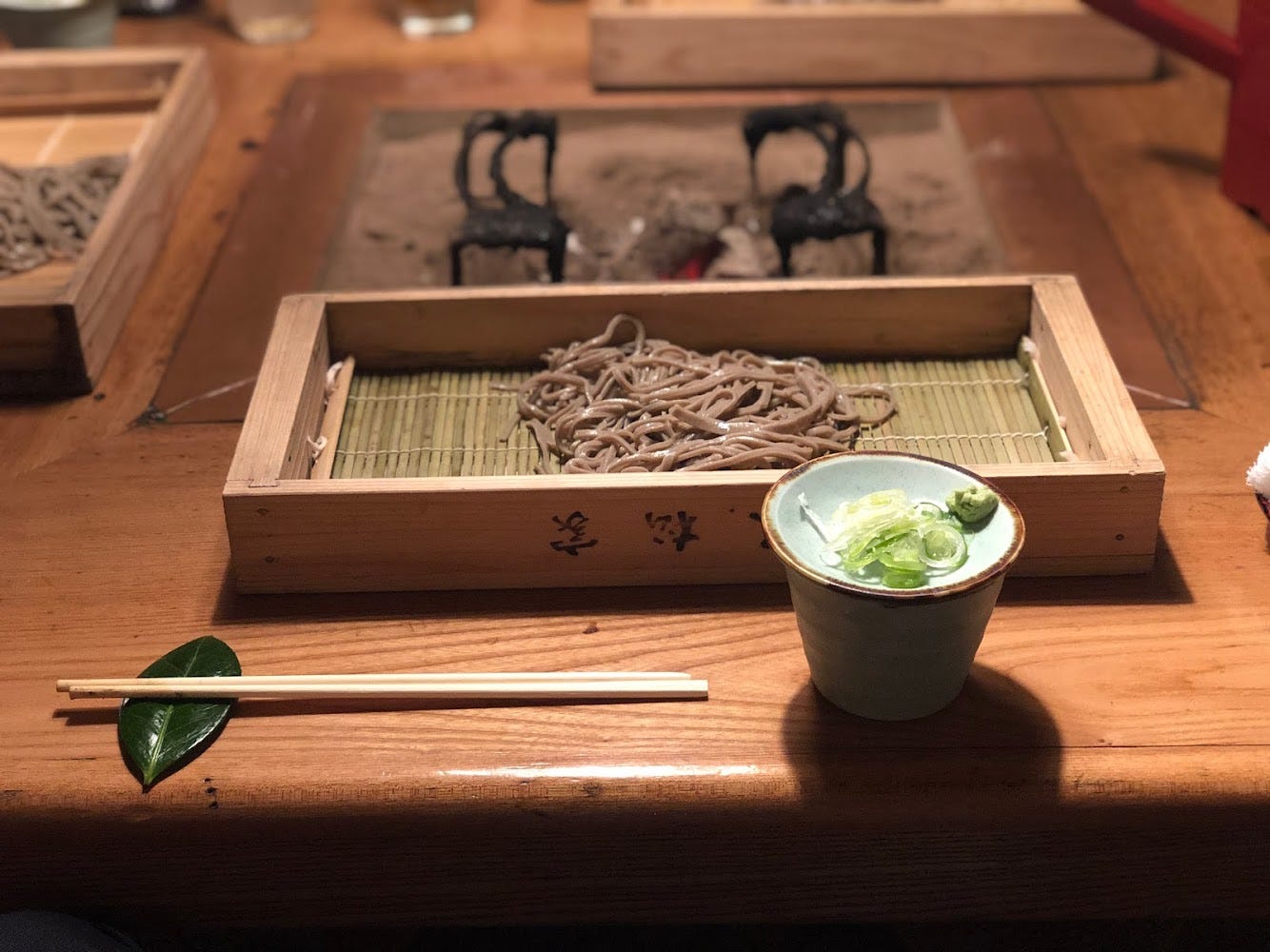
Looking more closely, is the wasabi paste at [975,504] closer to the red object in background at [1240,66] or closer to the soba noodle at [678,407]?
the soba noodle at [678,407]

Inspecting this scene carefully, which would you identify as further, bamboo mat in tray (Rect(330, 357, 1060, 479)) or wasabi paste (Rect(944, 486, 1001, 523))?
bamboo mat in tray (Rect(330, 357, 1060, 479))

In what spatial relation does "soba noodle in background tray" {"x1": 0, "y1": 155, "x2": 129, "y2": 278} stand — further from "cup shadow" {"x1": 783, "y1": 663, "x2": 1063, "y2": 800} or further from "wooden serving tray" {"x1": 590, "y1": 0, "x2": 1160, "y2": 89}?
"cup shadow" {"x1": 783, "y1": 663, "x2": 1063, "y2": 800}

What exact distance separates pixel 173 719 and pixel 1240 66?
6.71 feet

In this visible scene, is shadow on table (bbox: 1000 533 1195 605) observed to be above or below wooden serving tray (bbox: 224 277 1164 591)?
below

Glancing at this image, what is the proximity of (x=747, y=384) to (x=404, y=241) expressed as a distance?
100cm

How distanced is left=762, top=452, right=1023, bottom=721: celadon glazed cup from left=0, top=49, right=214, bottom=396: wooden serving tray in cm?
122

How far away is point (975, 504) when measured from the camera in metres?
1.26

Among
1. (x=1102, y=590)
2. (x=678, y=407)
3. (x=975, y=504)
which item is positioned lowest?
(x=1102, y=590)

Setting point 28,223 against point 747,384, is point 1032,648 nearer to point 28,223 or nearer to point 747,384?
point 747,384

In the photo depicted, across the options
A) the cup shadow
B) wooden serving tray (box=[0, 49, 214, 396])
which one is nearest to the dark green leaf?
the cup shadow

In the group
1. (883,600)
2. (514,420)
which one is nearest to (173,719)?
(514,420)

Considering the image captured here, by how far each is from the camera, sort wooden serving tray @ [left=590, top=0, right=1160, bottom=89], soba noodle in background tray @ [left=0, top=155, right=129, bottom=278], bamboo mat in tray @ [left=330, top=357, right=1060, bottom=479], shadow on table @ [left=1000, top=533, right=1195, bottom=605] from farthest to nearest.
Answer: wooden serving tray @ [left=590, top=0, right=1160, bottom=89]
soba noodle in background tray @ [left=0, top=155, right=129, bottom=278]
bamboo mat in tray @ [left=330, top=357, right=1060, bottom=479]
shadow on table @ [left=1000, top=533, right=1195, bottom=605]

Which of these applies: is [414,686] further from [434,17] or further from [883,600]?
[434,17]

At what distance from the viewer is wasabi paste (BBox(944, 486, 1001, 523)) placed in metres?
1.26
